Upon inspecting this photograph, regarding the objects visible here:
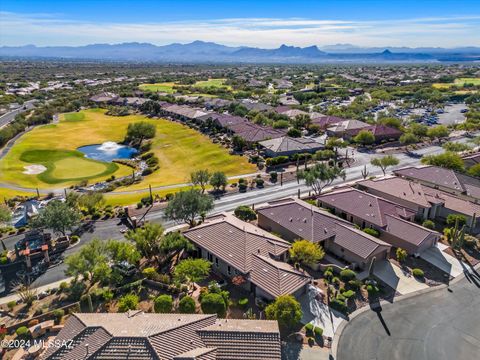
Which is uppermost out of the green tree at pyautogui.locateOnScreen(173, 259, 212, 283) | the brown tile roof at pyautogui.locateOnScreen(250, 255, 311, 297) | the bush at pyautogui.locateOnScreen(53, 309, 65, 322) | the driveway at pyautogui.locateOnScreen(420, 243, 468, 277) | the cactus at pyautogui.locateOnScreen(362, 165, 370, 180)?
the green tree at pyautogui.locateOnScreen(173, 259, 212, 283)

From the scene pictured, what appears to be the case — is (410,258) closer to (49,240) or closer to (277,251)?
(277,251)

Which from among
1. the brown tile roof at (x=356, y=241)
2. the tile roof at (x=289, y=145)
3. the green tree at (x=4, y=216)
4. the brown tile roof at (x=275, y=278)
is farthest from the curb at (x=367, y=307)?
the tile roof at (x=289, y=145)

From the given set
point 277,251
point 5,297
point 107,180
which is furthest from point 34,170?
point 277,251

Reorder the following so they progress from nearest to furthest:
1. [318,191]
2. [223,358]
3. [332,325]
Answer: [223,358] < [332,325] < [318,191]

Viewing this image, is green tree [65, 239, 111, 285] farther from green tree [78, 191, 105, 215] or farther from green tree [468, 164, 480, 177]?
green tree [468, 164, 480, 177]

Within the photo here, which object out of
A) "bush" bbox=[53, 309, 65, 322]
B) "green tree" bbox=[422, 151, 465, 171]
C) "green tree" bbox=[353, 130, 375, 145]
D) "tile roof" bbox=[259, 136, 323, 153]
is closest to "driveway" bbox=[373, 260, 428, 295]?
"bush" bbox=[53, 309, 65, 322]

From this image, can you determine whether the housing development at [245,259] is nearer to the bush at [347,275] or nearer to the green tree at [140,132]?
the bush at [347,275]
